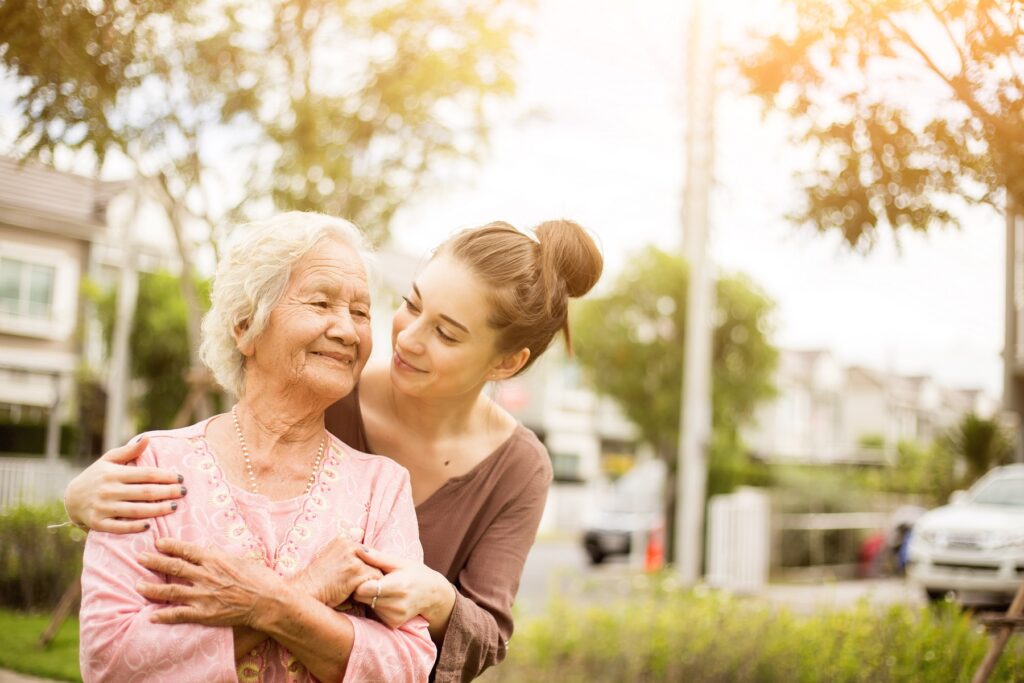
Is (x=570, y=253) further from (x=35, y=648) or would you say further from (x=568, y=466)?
(x=568, y=466)

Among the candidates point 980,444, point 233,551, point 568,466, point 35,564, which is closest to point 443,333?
point 233,551

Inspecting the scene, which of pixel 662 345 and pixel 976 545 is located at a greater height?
pixel 662 345

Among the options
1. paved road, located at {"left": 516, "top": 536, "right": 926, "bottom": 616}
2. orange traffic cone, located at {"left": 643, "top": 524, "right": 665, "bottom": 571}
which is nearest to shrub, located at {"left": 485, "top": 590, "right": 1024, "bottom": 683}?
paved road, located at {"left": 516, "top": 536, "right": 926, "bottom": 616}

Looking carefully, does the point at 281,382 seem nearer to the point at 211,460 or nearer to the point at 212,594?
the point at 211,460

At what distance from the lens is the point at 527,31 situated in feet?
24.5

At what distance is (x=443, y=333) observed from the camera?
2.59 meters

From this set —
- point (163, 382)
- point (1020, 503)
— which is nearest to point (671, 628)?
point (1020, 503)

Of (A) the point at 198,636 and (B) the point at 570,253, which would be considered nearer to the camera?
(A) the point at 198,636

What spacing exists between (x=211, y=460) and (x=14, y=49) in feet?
6.67

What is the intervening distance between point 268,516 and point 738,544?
522 inches

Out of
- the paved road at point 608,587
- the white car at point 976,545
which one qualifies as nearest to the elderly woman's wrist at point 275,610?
the paved road at point 608,587

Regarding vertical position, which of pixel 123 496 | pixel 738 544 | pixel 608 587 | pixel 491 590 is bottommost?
pixel 738 544

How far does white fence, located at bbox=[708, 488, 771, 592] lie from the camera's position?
14.6m

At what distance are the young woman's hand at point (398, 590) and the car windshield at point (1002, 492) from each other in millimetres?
11994
